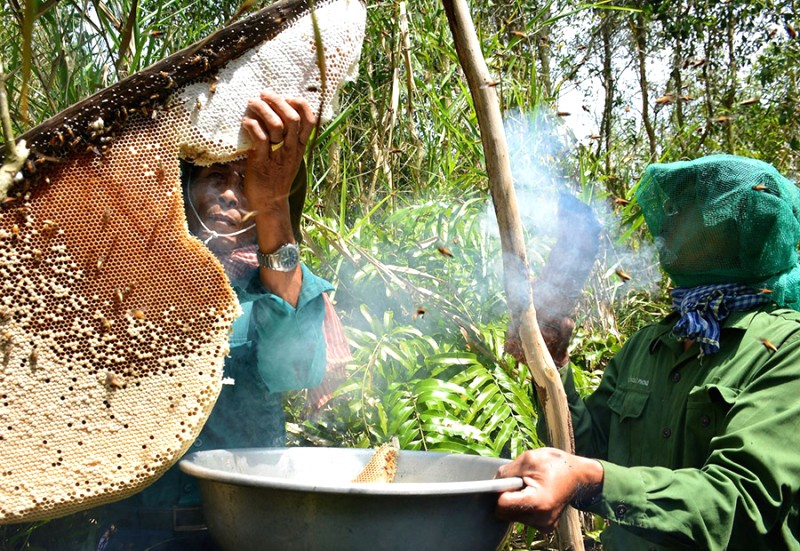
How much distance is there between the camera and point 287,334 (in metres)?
2.03

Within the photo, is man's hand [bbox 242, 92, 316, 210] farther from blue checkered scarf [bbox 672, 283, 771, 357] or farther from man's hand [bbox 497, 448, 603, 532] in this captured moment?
blue checkered scarf [bbox 672, 283, 771, 357]

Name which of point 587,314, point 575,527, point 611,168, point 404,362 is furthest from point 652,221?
point 611,168

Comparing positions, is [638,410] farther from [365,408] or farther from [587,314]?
[587,314]

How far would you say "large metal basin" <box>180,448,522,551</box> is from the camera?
A: 4.29 ft

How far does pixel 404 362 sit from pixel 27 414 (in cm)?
187

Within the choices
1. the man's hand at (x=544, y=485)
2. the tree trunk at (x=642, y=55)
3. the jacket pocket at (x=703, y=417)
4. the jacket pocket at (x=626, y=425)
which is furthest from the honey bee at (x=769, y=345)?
the tree trunk at (x=642, y=55)

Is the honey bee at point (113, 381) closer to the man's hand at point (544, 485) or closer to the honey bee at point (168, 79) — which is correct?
the honey bee at point (168, 79)

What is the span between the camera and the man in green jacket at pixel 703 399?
5.57 feet

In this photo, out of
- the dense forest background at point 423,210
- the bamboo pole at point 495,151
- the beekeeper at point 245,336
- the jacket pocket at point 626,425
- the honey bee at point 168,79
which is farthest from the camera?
the dense forest background at point 423,210

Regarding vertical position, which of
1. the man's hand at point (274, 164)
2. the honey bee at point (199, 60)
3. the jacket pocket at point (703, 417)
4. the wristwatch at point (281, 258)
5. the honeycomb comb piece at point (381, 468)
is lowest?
the jacket pocket at point (703, 417)

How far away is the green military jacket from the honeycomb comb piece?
1.52 ft

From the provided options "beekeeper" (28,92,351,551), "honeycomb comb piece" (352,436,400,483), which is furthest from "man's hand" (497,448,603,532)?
"beekeeper" (28,92,351,551)

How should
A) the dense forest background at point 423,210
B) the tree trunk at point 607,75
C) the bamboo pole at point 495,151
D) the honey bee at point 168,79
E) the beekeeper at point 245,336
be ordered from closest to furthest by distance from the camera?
the honey bee at point 168,79
the bamboo pole at point 495,151
the beekeeper at point 245,336
the dense forest background at point 423,210
the tree trunk at point 607,75

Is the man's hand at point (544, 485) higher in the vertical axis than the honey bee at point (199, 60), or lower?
lower
